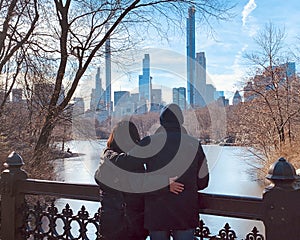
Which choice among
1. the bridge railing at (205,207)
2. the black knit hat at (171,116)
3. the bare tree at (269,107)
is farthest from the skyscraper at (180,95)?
the bare tree at (269,107)

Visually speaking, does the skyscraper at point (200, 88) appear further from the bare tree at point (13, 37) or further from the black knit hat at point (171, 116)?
the bare tree at point (13, 37)

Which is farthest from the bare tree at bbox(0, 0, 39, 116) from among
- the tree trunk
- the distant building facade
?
the distant building facade

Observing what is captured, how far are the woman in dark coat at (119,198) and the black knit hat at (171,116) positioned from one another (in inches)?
8.4

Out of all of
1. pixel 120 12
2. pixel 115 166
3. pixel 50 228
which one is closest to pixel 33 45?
pixel 120 12

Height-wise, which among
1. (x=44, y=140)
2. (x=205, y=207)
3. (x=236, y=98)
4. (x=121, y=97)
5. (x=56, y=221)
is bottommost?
(x=56, y=221)

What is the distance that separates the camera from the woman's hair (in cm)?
236

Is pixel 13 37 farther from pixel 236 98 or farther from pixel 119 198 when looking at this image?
pixel 236 98

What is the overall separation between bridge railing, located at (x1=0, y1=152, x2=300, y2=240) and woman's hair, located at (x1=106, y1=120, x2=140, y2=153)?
474 millimetres

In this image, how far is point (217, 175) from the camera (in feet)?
57.5

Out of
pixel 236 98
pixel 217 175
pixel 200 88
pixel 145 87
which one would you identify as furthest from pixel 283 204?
pixel 236 98

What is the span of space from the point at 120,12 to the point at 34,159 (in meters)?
4.13

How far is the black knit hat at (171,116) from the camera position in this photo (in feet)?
7.55

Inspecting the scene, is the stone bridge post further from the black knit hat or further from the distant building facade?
the distant building facade

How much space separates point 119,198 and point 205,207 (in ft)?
1.64
